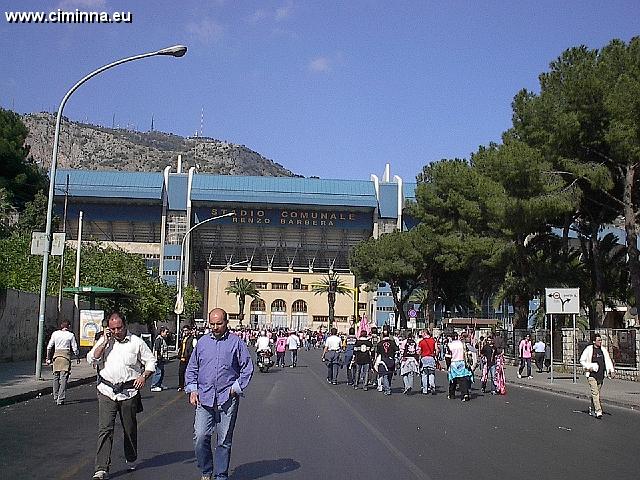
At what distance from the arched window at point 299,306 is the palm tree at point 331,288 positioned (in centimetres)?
374

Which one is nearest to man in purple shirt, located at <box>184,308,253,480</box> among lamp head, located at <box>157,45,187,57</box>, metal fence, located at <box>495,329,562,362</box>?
lamp head, located at <box>157,45,187,57</box>

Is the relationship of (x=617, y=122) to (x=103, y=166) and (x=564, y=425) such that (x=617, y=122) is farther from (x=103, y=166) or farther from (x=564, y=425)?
(x=103, y=166)

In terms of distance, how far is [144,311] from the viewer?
47.7 m

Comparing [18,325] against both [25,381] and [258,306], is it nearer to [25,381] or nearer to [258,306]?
[25,381]

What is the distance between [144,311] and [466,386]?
102 ft

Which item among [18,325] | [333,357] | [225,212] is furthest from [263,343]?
[225,212]

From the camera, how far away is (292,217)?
326 ft

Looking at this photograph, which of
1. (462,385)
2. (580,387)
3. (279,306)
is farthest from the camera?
(279,306)

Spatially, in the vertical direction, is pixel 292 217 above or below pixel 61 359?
above

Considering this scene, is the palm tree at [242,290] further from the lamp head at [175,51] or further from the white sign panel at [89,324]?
the lamp head at [175,51]

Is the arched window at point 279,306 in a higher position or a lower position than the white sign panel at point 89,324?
higher

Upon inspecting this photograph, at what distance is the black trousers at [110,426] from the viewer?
8.29 m

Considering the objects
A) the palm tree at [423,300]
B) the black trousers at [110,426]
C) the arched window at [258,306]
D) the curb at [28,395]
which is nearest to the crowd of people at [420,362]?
the curb at [28,395]

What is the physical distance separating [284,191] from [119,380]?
88521mm
